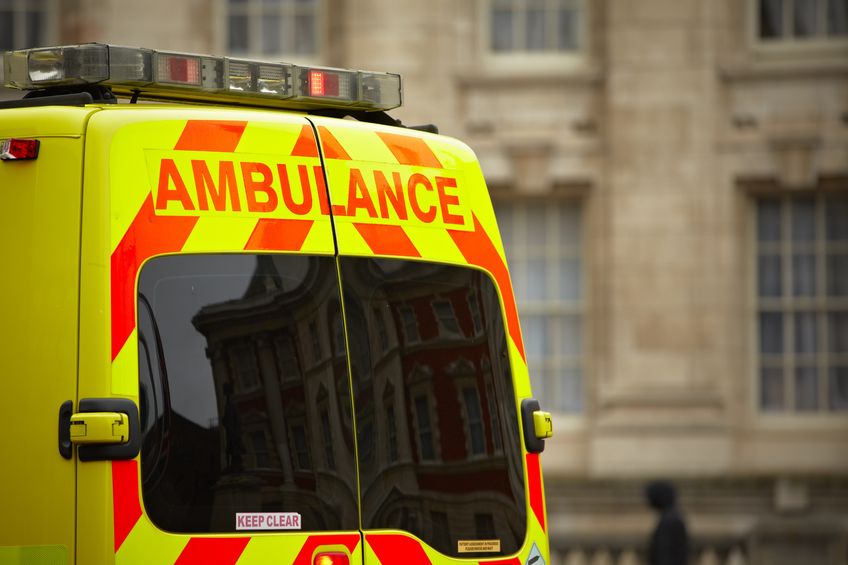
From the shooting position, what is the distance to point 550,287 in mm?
18875

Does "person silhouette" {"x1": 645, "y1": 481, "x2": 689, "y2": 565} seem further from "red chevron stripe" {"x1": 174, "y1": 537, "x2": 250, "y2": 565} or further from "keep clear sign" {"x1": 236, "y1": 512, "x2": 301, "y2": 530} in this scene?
"red chevron stripe" {"x1": 174, "y1": 537, "x2": 250, "y2": 565}

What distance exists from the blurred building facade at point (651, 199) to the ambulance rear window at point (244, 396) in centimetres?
1323

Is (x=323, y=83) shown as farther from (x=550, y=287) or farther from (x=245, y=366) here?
(x=550, y=287)

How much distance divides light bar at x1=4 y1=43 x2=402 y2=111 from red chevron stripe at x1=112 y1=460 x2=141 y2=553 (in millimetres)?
1302

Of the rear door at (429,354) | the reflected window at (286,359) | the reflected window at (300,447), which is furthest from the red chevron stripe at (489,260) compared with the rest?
the reflected window at (300,447)

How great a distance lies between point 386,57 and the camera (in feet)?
61.4

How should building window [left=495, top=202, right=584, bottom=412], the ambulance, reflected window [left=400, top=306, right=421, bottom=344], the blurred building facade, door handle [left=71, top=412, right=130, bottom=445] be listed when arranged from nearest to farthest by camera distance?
1. door handle [left=71, top=412, right=130, bottom=445]
2. the ambulance
3. reflected window [left=400, top=306, right=421, bottom=344]
4. the blurred building facade
5. building window [left=495, top=202, right=584, bottom=412]

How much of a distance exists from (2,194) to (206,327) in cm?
72

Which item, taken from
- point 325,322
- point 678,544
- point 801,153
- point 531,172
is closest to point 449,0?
point 531,172

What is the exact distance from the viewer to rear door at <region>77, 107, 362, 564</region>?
455 centimetres

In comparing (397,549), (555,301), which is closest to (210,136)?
(397,549)

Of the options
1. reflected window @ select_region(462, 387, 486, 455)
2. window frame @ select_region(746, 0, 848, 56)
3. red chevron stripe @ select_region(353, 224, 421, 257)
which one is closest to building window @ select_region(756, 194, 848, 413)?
window frame @ select_region(746, 0, 848, 56)

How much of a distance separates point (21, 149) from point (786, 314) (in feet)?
49.0

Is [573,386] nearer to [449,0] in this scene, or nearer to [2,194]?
[449,0]
